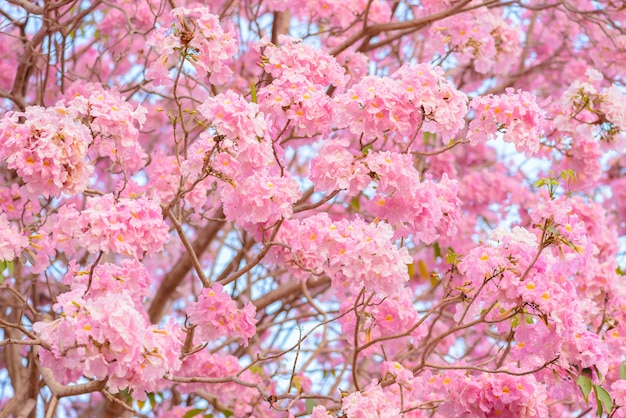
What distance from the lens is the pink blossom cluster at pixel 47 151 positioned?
2428mm

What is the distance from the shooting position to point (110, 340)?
81.0 inches

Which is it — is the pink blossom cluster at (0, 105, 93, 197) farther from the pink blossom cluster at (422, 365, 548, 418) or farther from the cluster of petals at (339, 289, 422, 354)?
the pink blossom cluster at (422, 365, 548, 418)

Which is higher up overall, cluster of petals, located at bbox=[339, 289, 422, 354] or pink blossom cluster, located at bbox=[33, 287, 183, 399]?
cluster of petals, located at bbox=[339, 289, 422, 354]

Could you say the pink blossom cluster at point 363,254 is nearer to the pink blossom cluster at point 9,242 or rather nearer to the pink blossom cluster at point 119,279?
the pink blossom cluster at point 119,279

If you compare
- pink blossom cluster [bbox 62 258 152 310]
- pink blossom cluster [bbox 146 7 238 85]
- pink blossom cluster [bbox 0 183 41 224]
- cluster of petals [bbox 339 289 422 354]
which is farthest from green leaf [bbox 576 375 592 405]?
pink blossom cluster [bbox 0 183 41 224]

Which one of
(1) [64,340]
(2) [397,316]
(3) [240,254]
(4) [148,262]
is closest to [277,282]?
(4) [148,262]

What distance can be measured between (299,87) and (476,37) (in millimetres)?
1533

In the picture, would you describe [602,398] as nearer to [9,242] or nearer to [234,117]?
[234,117]

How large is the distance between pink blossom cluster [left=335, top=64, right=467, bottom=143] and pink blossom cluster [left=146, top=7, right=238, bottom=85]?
421mm

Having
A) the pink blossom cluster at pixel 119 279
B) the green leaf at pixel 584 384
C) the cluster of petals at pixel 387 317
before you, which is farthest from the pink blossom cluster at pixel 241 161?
the green leaf at pixel 584 384

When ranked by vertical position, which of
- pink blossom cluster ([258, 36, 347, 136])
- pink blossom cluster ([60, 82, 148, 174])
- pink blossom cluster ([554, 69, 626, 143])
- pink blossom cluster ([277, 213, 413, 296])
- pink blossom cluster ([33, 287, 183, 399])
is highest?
pink blossom cluster ([554, 69, 626, 143])

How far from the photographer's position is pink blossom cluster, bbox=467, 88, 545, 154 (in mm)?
2818

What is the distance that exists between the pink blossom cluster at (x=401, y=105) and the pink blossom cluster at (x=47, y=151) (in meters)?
0.81

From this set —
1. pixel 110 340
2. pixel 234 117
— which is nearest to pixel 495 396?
pixel 234 117
